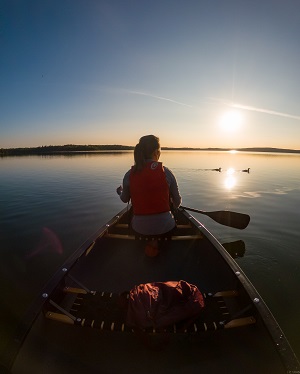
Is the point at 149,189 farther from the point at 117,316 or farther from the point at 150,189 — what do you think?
the point at 117,316

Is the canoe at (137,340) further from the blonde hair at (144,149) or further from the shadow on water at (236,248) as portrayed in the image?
the shadow on water at (236,248)

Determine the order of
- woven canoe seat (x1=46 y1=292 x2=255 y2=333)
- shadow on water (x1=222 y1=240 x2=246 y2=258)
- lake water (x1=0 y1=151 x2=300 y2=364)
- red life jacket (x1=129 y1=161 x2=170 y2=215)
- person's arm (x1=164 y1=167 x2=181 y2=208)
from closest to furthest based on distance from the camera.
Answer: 1. woven canoe seat (x1=46 y1=292 x2=255 y2=333)
2. red life jacket (x1=129 y1=161 x2=170 y2=215)
3. person's arm (x1=164 y1=167 x2=181 y2=208)
4. lake water (x1=0 y1=151 x2=300 y2=364)
5. shadow on water (x1=222 y1=240 x2=246 y2=258)

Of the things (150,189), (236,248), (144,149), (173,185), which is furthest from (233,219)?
(144,149)

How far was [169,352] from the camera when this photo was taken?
2492 mm

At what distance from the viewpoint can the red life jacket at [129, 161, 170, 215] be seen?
13.3 ft

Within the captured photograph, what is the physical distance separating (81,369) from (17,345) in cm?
67

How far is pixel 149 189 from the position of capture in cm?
407

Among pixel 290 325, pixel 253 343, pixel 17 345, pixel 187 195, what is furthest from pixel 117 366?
pixel 187 195

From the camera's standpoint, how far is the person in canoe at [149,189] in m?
4.05

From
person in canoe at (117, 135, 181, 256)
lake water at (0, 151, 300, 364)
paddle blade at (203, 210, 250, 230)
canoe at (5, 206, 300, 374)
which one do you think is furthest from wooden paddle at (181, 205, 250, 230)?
canoe at (5, 206, 300, 374)

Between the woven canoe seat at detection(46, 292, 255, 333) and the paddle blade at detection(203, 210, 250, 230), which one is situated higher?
the woven canoe seat at detection(46, 292, 255, 333)

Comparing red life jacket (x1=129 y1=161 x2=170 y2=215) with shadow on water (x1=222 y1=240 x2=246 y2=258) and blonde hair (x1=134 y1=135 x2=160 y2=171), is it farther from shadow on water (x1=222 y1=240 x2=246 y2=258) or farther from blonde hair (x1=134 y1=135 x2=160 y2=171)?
shadow on water (x1=222 y1=240 x2=246 y2=258)

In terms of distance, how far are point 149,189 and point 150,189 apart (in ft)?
0.06

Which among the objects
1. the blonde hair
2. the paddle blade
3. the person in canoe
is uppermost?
the blonde hair
